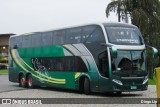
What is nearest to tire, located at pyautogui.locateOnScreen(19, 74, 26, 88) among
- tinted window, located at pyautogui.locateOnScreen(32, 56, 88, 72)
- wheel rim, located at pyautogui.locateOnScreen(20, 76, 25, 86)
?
wheel rim, located at pyautogui.locateOnScreen(20, 76, 25, 86)

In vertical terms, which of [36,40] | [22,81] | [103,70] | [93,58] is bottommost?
[22,81]

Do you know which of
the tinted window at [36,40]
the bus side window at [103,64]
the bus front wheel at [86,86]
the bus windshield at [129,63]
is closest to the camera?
the bus windshield at [129,63]

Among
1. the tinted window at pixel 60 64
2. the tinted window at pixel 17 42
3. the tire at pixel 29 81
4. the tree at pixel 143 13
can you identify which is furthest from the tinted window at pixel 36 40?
the tree at pixel 143 13

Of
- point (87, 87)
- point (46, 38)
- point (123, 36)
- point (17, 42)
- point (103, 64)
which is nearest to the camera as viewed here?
point (103, 64)

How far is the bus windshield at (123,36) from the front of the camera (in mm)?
20950

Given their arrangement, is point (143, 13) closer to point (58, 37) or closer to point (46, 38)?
point (46, 38)

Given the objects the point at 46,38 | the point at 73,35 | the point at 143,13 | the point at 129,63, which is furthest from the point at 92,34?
the point at 143,13

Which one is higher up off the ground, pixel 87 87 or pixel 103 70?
pixel 103 70

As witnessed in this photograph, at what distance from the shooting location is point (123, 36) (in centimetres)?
2133

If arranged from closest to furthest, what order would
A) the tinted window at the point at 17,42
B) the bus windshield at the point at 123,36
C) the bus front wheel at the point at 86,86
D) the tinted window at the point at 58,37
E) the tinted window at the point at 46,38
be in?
the bus windshield at the point at 123,36, the bus front wheel at the point at 86,86, the tinted window at the point at 58,37, the tinted window at the point at 46,38, the tinted window at the point at 17,42

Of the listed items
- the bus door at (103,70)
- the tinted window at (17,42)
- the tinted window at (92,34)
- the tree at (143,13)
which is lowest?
the bus door at (103,70)

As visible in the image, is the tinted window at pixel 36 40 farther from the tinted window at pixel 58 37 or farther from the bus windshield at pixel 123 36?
the bus windshield at pixel 123 36

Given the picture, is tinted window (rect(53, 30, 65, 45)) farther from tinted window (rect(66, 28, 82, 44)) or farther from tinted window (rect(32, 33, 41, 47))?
tinted window (rect(32, 33, 41, 47))

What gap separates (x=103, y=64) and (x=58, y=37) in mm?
4624
